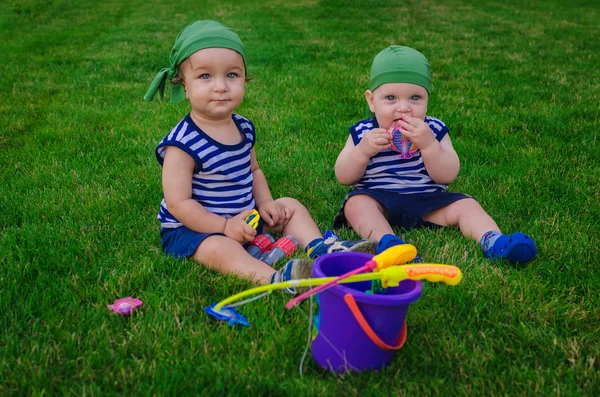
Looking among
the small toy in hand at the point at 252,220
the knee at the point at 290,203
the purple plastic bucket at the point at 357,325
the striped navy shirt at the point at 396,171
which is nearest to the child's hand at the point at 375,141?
the striped navy shirt at the point at 396,171

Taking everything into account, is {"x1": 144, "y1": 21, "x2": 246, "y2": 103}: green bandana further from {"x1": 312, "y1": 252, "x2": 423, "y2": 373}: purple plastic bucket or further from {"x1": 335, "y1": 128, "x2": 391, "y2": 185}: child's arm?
{"x1": 312, "y1": 252, "x2": 423, "y2": 373}: purple plastic bucket

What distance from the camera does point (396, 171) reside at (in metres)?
3.32

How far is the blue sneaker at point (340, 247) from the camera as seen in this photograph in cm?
273

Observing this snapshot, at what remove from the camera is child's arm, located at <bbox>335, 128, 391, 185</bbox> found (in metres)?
3.05

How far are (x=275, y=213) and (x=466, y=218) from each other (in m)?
0.99

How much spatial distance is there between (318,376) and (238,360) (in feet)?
0.89

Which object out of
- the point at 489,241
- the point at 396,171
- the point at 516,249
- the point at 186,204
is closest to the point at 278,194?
the point at 396,171

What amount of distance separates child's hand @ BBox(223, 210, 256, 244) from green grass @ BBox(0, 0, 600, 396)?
233 mm

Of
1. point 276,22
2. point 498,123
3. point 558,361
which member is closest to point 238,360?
point 558,361

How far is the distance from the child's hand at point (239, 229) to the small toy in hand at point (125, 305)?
1.89ft

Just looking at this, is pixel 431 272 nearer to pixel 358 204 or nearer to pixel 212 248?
pixel 212 248

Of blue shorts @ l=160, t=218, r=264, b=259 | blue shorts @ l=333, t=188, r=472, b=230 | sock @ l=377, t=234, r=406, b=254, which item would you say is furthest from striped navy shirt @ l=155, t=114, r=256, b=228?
sock @ l=377, t=234, r=406, b=254

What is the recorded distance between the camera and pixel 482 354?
205 centimetres

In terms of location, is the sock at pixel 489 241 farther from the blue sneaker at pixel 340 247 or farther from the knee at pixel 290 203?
the knee at pixel 290 203
